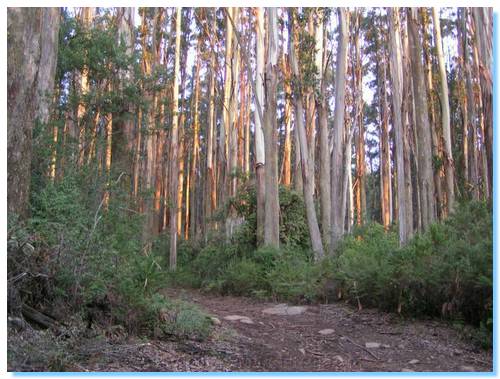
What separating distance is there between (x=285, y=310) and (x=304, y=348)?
210 cm

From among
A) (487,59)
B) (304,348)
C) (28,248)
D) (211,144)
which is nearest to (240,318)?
(304,348)

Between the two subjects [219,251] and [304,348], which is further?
[219,251]

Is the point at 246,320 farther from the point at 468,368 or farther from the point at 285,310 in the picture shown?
the point at 468,368

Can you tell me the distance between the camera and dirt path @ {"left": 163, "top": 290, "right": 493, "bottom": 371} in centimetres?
383

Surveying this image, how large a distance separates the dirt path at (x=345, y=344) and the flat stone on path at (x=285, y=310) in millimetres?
130

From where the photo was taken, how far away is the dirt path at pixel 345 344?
383 centimetres

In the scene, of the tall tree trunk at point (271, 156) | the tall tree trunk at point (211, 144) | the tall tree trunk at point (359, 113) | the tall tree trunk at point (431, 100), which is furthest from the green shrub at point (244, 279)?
the tall tree trunk at point (359, 113)

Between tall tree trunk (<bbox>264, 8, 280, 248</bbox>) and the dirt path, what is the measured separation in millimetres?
3097

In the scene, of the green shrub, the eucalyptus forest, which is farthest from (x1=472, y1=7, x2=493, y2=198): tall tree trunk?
the green shrub

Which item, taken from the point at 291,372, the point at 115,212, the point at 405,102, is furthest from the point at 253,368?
the point at 405,102

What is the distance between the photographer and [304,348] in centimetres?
446

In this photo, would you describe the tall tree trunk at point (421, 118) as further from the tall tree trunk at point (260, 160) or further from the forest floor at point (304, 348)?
the forest floor at point (304, 348)

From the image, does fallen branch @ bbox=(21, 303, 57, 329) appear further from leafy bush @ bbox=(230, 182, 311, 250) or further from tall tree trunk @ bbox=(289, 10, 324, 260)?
leafy bush @ bbox=(230, 182, 311, 250)

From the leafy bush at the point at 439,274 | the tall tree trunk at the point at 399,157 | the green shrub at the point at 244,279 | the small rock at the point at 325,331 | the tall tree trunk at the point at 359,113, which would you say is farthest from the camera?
the tall tree trunk at the point at 359,113
